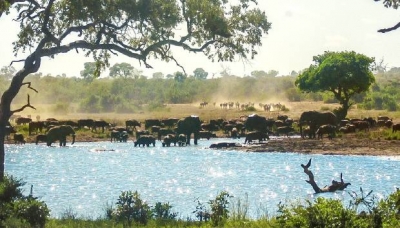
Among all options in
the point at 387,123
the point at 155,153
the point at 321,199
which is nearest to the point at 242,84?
the point at 387,123

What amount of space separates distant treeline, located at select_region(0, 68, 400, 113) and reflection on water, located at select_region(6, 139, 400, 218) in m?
67.5

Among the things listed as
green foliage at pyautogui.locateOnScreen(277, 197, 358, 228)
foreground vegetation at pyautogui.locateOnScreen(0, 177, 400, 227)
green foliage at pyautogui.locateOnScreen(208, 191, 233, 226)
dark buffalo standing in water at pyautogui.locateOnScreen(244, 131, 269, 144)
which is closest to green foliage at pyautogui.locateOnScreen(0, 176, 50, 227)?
foreground vegetation at pyautogui.locateOnScreen(0, 177, 400, 227)

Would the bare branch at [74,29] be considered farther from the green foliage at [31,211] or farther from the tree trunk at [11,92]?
the green foliage at [31,211]

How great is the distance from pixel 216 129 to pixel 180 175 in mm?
35101

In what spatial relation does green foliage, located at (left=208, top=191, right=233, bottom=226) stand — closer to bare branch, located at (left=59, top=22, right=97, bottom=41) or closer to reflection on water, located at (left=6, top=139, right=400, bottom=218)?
reflection on water, located at (left=6, top=139, right=400, bottom=218)

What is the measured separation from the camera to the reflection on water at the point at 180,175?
28.9 meters

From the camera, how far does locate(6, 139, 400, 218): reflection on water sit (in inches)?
1136

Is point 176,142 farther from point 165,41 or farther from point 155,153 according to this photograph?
point 165,41

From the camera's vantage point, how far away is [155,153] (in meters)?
53.2

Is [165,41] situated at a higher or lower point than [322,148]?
higher

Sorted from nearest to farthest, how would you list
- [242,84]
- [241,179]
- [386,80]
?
1. [241,179]
2. [386,80]
3. [242,84]

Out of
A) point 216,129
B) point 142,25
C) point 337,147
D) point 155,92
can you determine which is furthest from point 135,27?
point 155,92

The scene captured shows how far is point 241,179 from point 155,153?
1774cm

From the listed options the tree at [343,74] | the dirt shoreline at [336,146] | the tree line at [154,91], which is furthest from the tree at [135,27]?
the tree line at [154,91]
